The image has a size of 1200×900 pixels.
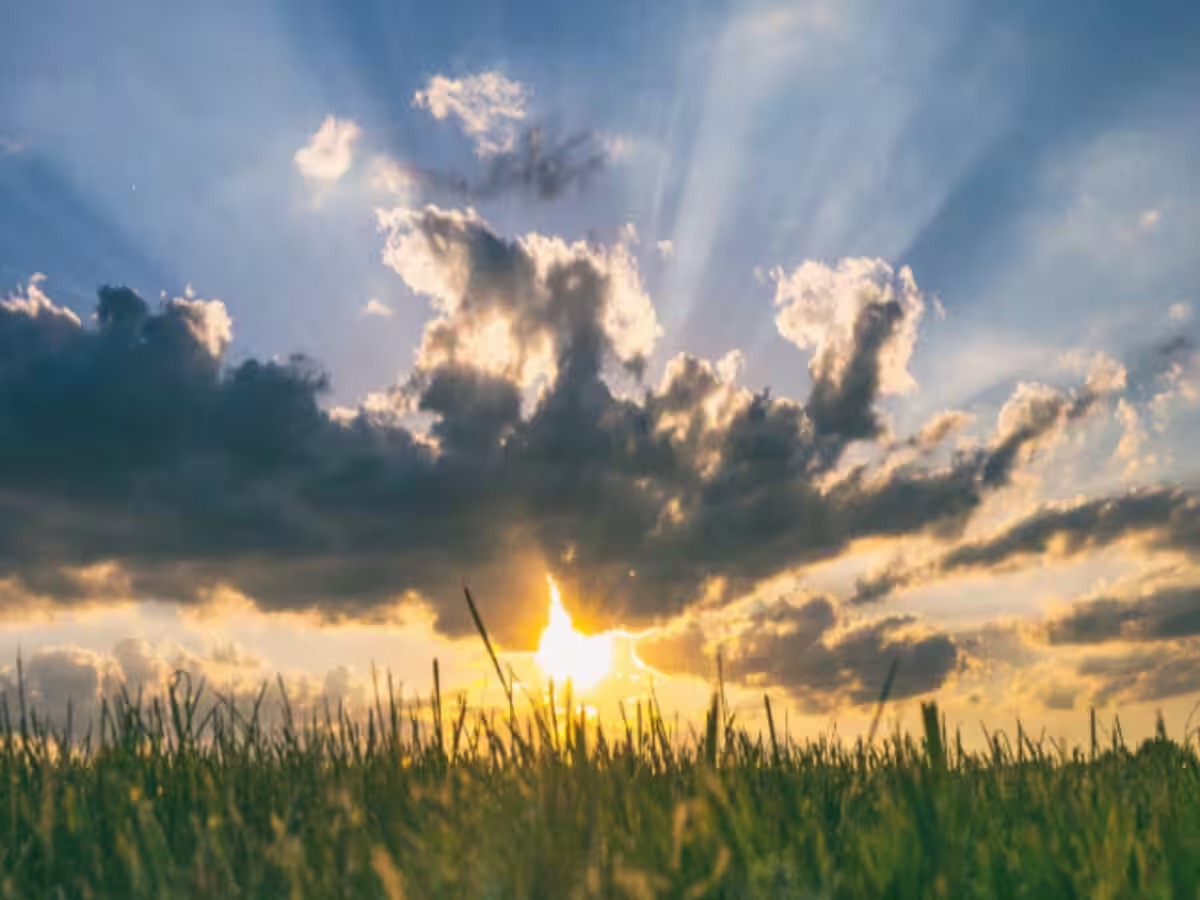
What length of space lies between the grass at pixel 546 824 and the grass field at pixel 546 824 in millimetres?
14

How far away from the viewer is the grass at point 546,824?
4.00 m

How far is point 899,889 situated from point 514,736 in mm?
2113

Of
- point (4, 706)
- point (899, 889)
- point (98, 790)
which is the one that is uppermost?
point (4, 706)

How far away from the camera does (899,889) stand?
12.9ft

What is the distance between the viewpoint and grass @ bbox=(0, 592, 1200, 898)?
3998 mm

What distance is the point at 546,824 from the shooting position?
4.41 meters

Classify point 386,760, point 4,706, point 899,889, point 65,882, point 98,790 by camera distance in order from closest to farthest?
1. point 899,889
2. point 65,882
3. point 98,790
4. point 386,760
5. point 4,706

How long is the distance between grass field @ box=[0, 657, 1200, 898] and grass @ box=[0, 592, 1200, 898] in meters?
0.01

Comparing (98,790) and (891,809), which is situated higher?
(98,790)

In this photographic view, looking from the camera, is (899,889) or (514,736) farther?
(514,736)

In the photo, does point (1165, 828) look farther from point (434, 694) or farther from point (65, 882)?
point (65, 882)

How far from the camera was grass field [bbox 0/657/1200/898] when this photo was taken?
4.00 m

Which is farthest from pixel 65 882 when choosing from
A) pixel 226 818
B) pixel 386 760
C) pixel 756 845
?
pixel 756 845

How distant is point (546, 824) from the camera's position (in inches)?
173
